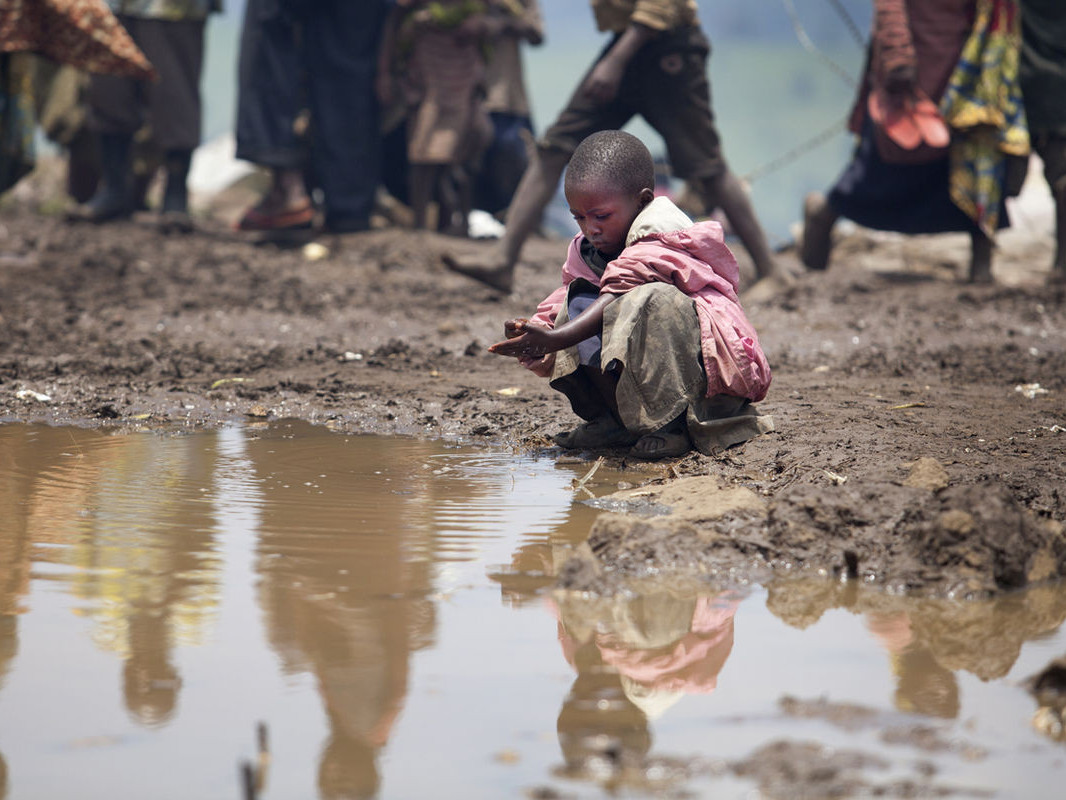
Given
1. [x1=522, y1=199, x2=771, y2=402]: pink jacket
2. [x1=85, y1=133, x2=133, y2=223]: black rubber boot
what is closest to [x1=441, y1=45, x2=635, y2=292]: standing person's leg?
[x1=522, y1=199, x2=771, y2=402]: pink jacket

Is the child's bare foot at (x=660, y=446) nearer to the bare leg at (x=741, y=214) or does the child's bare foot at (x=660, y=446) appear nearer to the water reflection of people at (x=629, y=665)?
the water reflection of people at (x=629, y=665)

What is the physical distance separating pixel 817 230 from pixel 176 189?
14.9 ft

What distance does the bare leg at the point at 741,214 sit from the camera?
6363mm

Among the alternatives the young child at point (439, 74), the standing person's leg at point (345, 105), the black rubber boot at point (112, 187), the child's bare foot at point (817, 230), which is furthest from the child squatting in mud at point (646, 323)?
the black rubber boot at point (112, 187)

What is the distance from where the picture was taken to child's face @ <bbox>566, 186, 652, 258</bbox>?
11.0ft

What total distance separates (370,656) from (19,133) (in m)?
5.96

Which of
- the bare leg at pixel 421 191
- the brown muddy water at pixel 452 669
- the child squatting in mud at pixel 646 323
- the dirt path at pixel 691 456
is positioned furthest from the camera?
the bare leg at pixel 421 191

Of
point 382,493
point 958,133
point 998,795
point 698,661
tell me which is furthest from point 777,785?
point 958,133

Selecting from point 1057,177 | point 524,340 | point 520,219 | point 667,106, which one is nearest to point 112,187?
point 520,219

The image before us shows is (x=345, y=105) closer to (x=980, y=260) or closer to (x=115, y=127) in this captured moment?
(x=115, y=127)

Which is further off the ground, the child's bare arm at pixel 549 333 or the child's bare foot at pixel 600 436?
the child's bare arm at pixel 549 333

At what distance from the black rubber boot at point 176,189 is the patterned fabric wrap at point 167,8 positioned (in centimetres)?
93

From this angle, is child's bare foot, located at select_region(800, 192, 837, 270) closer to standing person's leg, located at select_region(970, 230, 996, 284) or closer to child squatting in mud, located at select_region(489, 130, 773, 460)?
standing person's leg, located at select_region(970, 230, 996, 284)

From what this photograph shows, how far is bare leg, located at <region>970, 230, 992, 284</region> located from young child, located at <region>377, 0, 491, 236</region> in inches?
133
